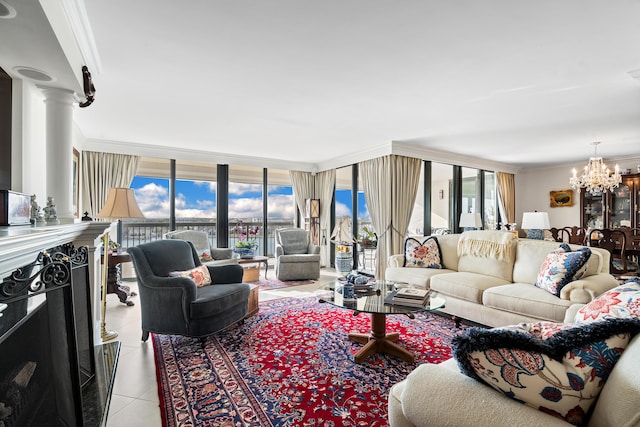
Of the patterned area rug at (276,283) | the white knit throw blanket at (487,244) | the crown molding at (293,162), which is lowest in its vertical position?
the patterned area rug at (276,283)

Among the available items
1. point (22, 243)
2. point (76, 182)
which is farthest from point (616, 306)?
point (76, 182)

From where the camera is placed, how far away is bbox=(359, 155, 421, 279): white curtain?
Answer: 529cm

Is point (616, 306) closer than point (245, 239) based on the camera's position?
Yes

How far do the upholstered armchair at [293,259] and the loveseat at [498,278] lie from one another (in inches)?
68.2

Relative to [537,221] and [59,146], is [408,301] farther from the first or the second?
[537,221]

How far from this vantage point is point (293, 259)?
5465 millimetres

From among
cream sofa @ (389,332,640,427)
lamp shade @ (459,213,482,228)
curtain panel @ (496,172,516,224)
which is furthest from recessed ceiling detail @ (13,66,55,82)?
curtain panel @ (496,172,516,224)

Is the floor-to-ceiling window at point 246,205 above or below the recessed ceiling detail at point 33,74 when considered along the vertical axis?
below

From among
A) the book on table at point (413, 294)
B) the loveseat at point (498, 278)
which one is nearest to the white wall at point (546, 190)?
the loveseat at point (498, 278)

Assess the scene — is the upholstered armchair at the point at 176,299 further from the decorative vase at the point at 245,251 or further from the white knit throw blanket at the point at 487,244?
the white knit throw blanket at the point at 487,244

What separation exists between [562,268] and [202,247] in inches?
187

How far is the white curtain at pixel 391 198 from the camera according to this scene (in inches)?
208

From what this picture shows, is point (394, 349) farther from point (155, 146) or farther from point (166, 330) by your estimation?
point (155, 146)

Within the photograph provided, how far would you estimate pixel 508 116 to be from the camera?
3695mm
